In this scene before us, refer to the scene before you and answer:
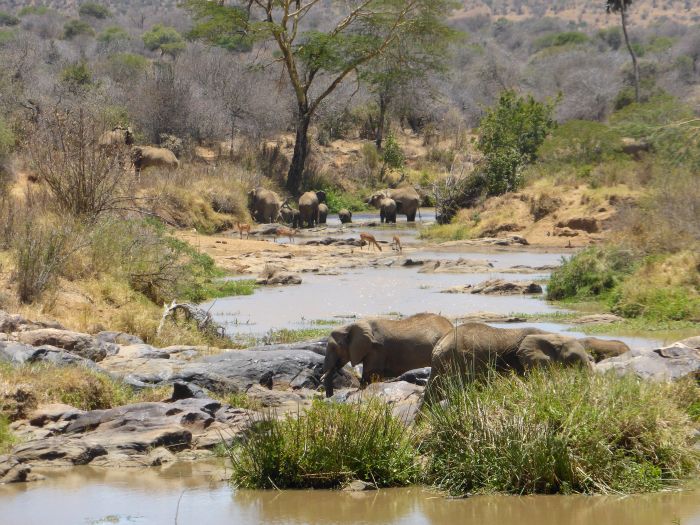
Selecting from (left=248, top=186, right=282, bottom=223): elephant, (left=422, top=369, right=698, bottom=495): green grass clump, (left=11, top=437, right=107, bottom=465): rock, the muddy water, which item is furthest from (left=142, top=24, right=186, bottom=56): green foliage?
(left=422, top=369, right=698, bottom=495): green grass clump

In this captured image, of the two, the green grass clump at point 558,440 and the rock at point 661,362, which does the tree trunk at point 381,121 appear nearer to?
the rock at point 661,362

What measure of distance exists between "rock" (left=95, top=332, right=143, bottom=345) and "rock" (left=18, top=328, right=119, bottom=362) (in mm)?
877

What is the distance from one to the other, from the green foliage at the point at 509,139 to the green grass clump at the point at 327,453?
98.9ft

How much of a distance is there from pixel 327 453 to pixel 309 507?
19.5 inches

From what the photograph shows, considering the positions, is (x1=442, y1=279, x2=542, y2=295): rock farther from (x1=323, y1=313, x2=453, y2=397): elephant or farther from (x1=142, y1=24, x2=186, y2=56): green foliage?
(x1=142, y1=24, x2=186, y2=56): green foliage

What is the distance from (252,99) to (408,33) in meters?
9.67

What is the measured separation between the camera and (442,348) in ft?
34.3

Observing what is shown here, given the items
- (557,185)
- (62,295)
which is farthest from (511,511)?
(557,185)

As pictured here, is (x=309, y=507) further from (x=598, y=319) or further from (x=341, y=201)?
(x=341, y=201)

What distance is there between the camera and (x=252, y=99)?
1989 inches

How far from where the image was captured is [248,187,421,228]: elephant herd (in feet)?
131

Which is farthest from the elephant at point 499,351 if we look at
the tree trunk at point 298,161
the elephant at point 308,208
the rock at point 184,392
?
the tree trunk at point 298,161

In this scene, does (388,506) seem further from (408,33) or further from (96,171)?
(408,33)

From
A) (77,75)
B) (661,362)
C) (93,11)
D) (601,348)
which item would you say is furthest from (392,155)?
(93,11)
